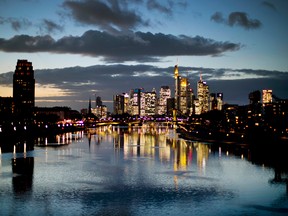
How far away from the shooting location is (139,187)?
3841cm

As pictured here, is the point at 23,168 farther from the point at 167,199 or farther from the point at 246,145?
the point at 246,145

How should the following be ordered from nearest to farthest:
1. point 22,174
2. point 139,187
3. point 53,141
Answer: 1. point 139,187
2. point 22,174
3. point 53,141

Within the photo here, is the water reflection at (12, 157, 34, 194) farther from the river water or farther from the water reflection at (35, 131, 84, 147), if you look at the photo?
the water reflection at (35, 131, 84, 147)

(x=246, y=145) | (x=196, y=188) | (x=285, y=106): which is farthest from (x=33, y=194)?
(x=285, y=106)

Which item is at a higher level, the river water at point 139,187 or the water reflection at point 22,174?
the water reflection at point 22,174

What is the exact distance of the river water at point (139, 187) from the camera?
3044 centimetres

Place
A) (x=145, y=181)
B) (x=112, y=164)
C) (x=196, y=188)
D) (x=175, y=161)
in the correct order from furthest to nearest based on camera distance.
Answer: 1. (x=175, y=161)
2. (x=112, y=164)
3. (x=145, y=181)
4. (x=196, y=188)

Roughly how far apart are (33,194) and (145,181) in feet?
36.9

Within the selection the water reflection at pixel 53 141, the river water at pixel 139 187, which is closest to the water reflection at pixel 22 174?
the river water at pixel 139 187

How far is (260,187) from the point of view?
129 feet

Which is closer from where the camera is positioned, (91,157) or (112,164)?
(112,164)

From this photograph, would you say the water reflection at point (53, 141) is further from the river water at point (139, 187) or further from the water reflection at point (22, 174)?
the river water at point (139, 187)

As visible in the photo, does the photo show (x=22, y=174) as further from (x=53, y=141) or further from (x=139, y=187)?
(x=53, y=141)

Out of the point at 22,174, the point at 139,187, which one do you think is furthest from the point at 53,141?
the point at 139,187
